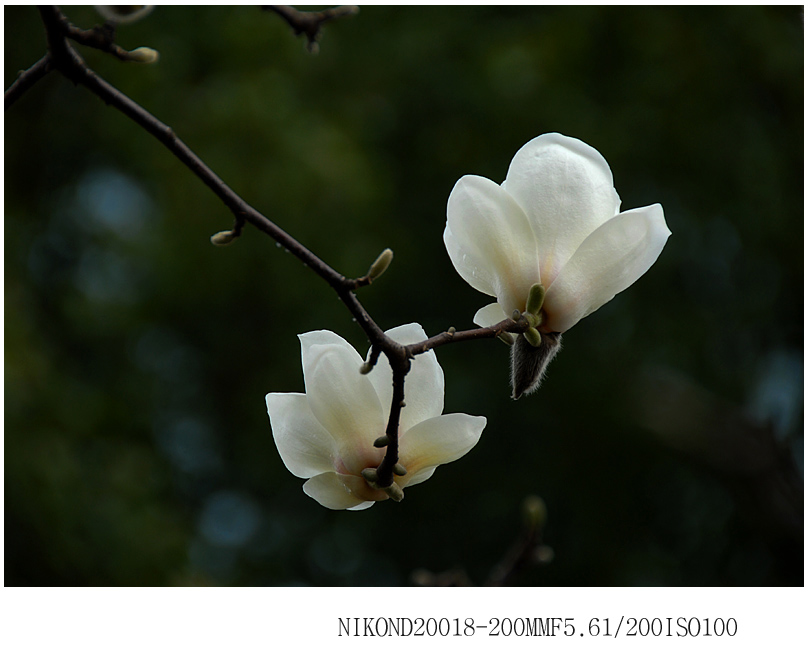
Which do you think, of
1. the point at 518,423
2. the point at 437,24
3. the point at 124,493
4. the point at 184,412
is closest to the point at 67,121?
the point at 184,412

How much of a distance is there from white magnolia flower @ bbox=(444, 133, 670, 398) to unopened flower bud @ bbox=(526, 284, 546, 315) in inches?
0.4

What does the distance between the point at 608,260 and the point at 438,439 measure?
0.19m

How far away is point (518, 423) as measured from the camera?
13.2ft

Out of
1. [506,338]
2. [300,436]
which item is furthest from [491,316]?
[300,436]

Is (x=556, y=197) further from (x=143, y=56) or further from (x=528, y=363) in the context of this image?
(x=143, y=56)

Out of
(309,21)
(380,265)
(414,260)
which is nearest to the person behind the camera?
(380,265)

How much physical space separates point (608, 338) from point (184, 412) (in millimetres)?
2439

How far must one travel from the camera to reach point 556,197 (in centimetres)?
62

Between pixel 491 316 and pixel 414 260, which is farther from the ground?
pixel 491 316

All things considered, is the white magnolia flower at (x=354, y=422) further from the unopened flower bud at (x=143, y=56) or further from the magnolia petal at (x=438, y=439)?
the unopened flower bud at (x=143, y=56)

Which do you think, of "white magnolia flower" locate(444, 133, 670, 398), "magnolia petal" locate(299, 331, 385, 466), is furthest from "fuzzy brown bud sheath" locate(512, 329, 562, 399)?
"magnolia petal" locate(299, 331, 385, 466)

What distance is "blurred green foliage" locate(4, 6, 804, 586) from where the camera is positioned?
3713mm

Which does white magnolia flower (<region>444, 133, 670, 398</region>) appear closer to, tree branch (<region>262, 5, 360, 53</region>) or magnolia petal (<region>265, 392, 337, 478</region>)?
magnolia petal (<region>265, 392, 337, 478</region>)

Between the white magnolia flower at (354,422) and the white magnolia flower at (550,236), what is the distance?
69mm
